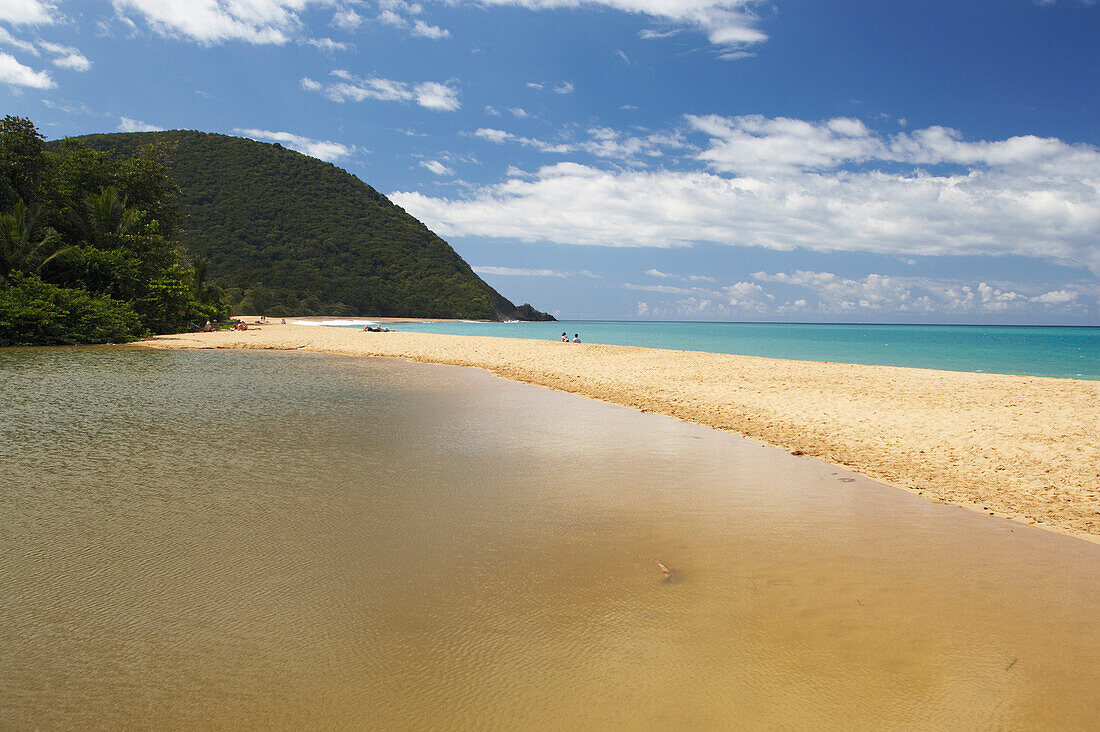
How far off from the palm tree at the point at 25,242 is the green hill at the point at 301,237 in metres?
42.6

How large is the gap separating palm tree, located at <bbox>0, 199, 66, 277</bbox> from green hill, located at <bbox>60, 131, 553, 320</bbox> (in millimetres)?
42624

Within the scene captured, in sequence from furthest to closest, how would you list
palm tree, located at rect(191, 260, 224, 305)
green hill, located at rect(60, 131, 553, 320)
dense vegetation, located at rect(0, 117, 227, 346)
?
green hill, located at rect(60, 131, 553, 320) < palm tree, located at rect(191, 260, 224, 305) < dense vegetation, located at rect(0, 117, 227, 346)

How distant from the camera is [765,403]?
12.4 meters

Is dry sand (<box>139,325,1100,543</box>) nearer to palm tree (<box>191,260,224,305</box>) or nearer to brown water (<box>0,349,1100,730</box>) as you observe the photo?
brown water (<box>0,349,1100,730</box>)

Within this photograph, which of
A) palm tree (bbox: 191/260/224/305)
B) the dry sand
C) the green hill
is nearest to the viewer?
the dry sand

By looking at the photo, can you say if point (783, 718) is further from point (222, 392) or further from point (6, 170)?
point (6, 170)

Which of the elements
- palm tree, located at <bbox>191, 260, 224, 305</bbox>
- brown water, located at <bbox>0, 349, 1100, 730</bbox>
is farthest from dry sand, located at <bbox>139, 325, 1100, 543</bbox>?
palm tree, located at <bbox>191, 260, 224, 305</bbox>

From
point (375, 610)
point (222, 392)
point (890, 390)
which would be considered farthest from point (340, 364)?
point (375, 610)

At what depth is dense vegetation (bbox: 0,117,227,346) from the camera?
25.6 meters

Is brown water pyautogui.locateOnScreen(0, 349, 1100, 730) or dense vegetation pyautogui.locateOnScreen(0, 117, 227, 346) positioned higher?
dense vegetation pyautogui.locateOnScreen(0, 117, 227, 346)

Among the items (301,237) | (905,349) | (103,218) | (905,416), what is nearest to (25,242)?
(103,218)

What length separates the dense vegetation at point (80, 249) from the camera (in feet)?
84.0

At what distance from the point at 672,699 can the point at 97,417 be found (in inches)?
414

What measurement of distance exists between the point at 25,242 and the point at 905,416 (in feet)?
116
